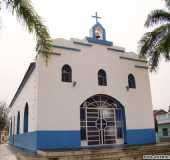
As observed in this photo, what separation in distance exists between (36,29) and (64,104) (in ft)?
19.3

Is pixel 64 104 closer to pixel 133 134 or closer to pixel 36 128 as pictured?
pixel 36 128

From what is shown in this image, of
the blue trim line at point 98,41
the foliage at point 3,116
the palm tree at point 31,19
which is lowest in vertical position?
the foliage at point 3,116

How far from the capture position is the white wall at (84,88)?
14.5 m

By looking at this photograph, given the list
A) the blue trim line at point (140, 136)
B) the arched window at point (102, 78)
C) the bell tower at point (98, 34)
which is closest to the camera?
the blue trim line at point (140, 136)

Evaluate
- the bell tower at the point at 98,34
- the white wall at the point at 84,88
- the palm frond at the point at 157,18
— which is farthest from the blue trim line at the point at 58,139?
the palm frond at the point at 157,18

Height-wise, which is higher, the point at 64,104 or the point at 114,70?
the point at 114,70

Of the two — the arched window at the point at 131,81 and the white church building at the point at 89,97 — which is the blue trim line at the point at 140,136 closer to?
the white church building at the point at 89,97

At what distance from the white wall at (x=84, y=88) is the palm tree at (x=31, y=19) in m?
4.18

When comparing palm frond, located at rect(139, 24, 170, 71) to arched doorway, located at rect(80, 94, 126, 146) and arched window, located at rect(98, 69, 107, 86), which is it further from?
arched doorway, located at rect(80, 94, 126, 146)

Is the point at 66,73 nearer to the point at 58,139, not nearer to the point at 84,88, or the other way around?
the point at 84,88

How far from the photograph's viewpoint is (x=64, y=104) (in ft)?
48.9

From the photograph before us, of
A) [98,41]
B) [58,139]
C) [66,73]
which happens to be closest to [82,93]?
[66,73]

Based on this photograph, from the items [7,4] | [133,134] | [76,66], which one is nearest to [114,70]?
[76,66]

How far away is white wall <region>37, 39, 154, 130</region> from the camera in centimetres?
1451
